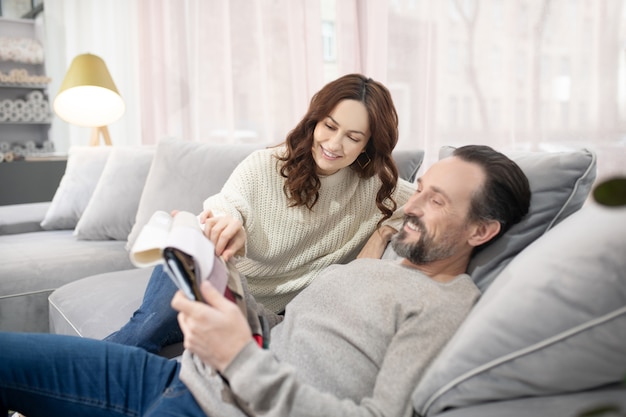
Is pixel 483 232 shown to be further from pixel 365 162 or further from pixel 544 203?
pixel 365 162

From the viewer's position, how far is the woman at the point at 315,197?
150cm

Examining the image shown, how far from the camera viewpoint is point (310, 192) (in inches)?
62.2

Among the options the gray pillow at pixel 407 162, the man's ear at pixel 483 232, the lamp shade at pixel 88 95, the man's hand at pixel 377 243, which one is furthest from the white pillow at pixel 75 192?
the man's ear at pixel 483 232

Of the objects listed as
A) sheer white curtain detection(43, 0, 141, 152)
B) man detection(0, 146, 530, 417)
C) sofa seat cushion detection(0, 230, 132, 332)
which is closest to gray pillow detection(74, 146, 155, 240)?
sofa seat cushion detection(0, 230, 132, 332)

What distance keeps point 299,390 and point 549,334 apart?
0.35m

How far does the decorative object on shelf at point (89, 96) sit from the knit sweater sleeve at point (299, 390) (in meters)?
3.08

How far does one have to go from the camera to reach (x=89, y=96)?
365cm

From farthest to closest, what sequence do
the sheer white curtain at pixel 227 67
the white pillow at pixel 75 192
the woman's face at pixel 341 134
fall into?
the sheer white curtain at pixel 227 67
the white pillow at pixel 75 192
the woman's face at pixel 341 134

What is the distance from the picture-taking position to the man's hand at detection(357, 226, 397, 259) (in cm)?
149

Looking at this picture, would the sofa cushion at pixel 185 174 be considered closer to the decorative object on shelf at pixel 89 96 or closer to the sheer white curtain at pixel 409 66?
the sheer white curtain at pixel 409 66

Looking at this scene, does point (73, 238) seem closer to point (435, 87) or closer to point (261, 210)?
point (261, 210)

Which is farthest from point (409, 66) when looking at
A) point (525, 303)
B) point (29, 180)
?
point (29, 180)

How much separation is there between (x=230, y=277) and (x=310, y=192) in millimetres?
552

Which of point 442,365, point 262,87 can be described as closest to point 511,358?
point 442,365
